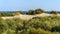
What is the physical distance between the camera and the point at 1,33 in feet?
70.9

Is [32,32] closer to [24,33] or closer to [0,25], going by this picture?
[24,33]

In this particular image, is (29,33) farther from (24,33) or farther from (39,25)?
(39,25)

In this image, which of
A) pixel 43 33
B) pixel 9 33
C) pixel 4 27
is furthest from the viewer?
pixel 4 27

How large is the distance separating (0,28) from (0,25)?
4.81ft

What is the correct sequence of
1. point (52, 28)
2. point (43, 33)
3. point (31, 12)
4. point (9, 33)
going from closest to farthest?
point (43, 33) < point (9, 33) < point (52, 28) < point (31, 12)

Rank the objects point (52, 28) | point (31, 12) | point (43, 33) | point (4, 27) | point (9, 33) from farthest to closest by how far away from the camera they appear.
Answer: point (31, 12) → point (4, 27) → point (52, 28) → point (9, 33) → point (43, 33)

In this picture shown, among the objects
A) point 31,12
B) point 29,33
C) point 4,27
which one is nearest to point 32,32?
point 29,33

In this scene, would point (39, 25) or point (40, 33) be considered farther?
point (39, 25)

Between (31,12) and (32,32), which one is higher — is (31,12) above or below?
below

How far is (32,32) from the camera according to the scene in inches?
728

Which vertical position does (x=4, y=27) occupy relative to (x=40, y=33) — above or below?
below

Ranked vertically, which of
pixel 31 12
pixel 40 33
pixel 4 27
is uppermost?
pixel 40 33

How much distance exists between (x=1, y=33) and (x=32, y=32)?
13.4ft

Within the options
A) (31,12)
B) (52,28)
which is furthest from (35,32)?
(31,12)
